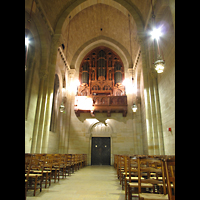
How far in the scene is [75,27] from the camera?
13984 millimetres

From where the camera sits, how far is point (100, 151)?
14.5 metres

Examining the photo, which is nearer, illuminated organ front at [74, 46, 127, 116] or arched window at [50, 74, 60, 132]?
arched window at [50, 74, 60, 132]

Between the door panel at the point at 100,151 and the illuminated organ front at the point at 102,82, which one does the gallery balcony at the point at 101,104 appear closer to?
the illuminated organ front at the point at 102,82

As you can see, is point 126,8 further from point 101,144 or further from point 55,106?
point 101,144

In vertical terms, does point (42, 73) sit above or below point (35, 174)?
above

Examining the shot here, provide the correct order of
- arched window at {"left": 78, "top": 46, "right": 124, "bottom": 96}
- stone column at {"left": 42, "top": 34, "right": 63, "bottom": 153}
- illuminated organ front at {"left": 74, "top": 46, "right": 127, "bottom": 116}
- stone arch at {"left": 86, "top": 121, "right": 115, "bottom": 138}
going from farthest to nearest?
arched window at {"left": 78, "top": 46, "right": 124, "bottom": 96}
stone arch at {"left": 86, "top": 121, "right": 115, "bottom": 138}
illuminated organ front at {"left": 74, "top": 46, "right": 127, "bottom": 116}
stone column at {"left": 42, "top": 34, "right": 63, "bottom": 153}

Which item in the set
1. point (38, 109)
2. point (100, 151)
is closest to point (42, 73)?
point (38, 109)

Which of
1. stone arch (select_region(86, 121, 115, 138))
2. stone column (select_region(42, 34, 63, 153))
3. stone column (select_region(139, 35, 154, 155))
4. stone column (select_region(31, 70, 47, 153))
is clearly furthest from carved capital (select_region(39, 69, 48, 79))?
stone arch (select_region(86, 121, 115, 138))

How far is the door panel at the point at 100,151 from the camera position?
47.1ft

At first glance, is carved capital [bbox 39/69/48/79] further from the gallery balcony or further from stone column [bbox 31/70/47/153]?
the gallery balcony

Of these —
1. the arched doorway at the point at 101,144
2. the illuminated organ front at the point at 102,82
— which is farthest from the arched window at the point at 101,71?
the arched doorway at the point at 101,144

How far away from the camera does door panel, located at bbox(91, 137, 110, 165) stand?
1434 centimetres
